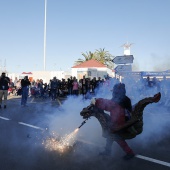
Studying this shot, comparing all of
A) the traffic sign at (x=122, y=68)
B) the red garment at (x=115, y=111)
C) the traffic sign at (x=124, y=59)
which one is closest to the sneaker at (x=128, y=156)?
the red garment at (x=115, y=111)

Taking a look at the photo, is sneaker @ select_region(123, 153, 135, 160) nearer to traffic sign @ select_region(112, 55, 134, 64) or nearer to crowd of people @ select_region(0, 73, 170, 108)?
crowd of people @ select_region(0, 73, 170, 108)

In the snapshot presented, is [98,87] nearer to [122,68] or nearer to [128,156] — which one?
[122,68]

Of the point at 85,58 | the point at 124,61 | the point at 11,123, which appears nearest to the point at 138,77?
the point at 124,61

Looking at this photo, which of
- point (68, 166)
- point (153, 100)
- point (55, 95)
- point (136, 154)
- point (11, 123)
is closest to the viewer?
point (68, 166)

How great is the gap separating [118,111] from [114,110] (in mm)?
75

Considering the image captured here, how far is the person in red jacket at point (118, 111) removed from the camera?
16.7 ft

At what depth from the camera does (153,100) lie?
5.02 meters

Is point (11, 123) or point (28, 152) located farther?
point (11, 123)

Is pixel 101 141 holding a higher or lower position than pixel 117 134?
lower

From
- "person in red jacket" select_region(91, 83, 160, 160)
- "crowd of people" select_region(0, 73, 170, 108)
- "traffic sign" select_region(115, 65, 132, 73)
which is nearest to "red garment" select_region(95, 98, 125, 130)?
"person in red jacket" select_region(91, 83, 160, 160)

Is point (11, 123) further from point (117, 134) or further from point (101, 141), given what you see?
point (117, 134)

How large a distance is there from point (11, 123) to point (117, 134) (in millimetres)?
4985

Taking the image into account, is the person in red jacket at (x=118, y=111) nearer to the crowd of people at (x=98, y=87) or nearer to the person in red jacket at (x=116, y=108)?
the person in red jacket at (x=116, y=108)

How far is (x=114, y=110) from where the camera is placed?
5.18 m
